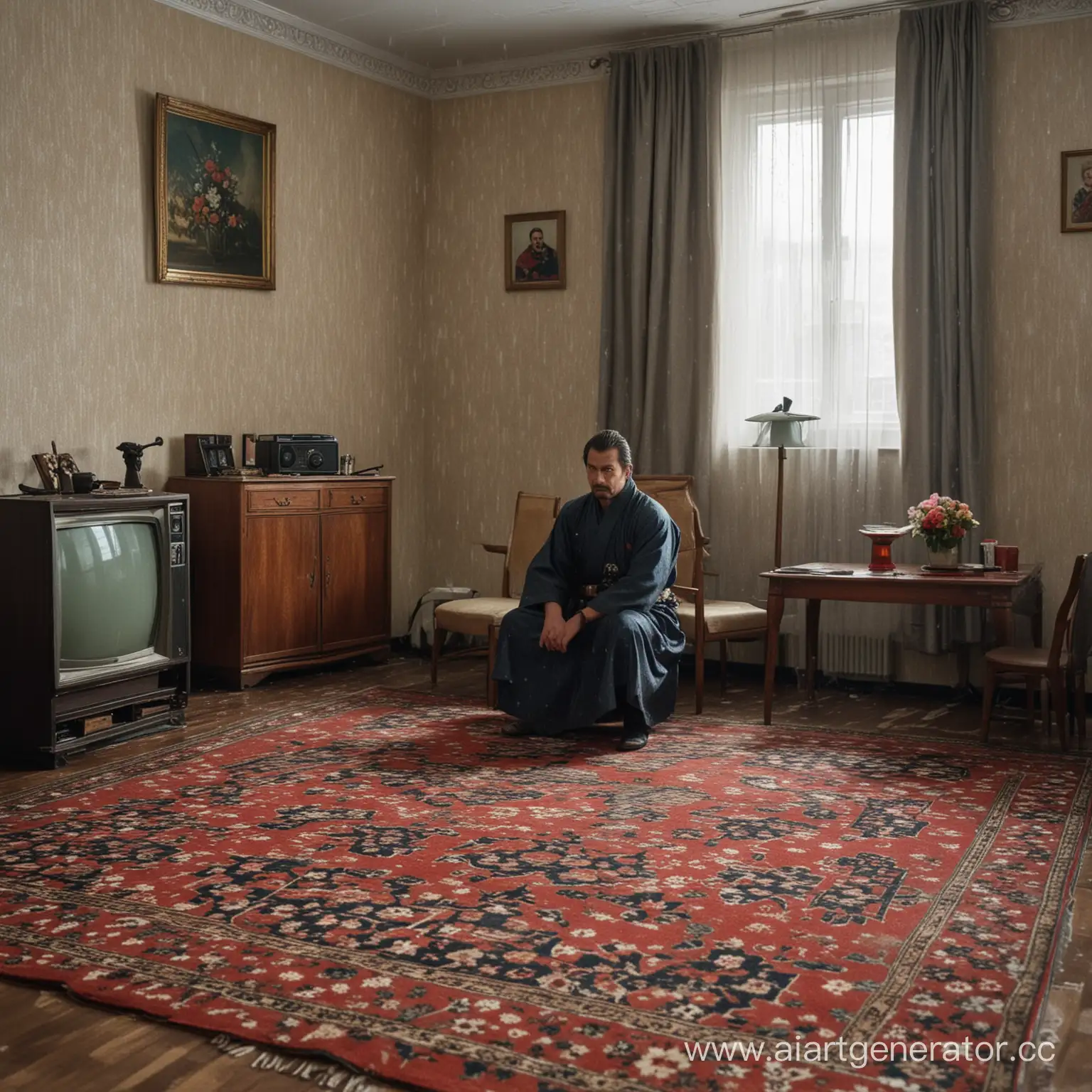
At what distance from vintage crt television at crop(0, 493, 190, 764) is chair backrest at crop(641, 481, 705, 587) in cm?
231

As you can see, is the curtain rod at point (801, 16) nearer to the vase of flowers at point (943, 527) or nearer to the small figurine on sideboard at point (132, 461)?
the vase of flowers at point (943, 527)

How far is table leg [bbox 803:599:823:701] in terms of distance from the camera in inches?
241

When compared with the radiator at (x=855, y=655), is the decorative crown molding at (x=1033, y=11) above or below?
above

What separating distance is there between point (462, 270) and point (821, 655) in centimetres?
317

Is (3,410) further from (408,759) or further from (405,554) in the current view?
(405,554)

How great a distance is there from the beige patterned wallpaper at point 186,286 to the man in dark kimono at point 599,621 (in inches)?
82.2

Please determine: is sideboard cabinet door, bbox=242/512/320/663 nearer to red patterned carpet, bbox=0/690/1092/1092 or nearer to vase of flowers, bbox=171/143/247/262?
red patterned carpet, bbox=0/690/1092/1092

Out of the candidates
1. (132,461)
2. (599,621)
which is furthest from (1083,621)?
(132,461)

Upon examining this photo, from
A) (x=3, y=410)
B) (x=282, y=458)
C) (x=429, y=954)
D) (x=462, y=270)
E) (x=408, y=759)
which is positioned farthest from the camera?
(x=462, y=270)

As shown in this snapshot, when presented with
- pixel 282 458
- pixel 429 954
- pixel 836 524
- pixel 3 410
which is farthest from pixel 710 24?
pixel 429 954

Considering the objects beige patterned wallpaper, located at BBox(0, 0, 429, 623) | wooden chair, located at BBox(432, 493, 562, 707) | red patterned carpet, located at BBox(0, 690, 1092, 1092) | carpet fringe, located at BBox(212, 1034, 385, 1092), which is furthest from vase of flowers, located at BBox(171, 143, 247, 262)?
carpet fringe, located at BBox(212, 1034, 385, 1092)

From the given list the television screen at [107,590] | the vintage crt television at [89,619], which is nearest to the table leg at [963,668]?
the vintage crt television at [89,619]

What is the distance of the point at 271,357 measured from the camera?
264 inches

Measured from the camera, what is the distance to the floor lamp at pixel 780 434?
6.11 m
